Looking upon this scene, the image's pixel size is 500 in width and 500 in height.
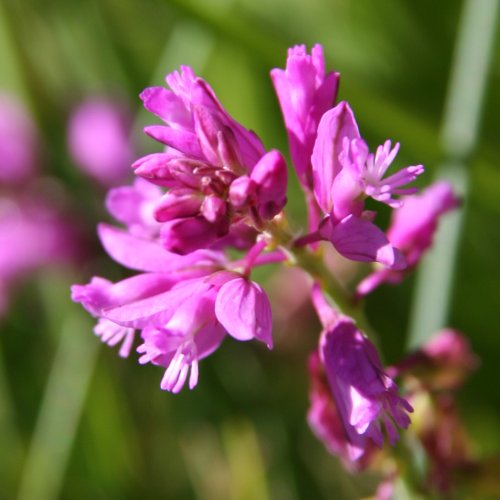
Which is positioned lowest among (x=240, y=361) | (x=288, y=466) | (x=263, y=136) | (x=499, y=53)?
(x=288, y=466)

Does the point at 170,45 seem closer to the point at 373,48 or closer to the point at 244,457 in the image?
the point at 373,48

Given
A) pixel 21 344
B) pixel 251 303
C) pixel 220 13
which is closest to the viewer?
pixel 251 303

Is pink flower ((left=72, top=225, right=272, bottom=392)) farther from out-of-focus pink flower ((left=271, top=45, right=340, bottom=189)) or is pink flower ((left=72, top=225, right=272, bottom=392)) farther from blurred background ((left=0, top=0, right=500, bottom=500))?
blurred background ((left=0, top=0, right=500, bottom=500))

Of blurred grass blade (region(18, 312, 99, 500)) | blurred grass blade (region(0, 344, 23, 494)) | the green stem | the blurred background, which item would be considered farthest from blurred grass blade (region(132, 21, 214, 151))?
the green stem

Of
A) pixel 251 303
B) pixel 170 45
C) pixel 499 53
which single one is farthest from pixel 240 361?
pixel 251 303

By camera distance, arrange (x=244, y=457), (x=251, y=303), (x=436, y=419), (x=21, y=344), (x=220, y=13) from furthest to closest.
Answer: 1. (x=21, y=344)
2. (x=244, y=457)
3. (x=220, y=13)
4. (x=436, y=419)
5. (x=251, y=303)

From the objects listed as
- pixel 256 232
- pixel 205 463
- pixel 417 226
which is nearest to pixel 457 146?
pixel 417 226

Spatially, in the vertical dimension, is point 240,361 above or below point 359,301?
below
